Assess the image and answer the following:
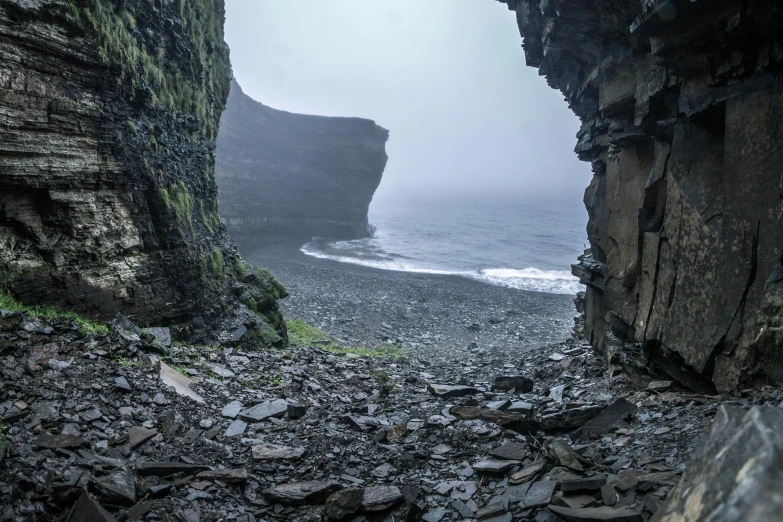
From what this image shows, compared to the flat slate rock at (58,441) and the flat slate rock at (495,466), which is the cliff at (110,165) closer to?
the flat slate rock at (58,441)

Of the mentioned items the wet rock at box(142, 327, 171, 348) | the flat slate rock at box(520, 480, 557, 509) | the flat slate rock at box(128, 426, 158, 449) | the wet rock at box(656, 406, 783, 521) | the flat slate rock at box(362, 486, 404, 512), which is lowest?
the wet rock at box(142, 327, 171, 348)

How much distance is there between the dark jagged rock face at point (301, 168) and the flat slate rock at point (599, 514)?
178 feet

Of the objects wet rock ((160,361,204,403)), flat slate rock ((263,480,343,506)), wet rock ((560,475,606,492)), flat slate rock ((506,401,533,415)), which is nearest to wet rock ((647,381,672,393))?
flat slate rock ((506,401,533,415))

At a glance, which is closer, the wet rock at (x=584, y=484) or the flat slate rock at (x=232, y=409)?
the wet rock at (x=584, y=484)

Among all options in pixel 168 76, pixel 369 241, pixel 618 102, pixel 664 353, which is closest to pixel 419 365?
pixel 664 353

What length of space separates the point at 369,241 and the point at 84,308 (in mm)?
51959

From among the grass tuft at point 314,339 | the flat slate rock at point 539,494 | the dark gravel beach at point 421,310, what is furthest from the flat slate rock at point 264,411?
the dark gravel beach at point 421,310

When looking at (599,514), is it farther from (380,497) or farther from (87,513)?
(87,513)

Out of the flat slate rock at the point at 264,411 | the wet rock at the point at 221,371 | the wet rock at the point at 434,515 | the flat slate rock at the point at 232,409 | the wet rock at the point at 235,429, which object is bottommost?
the wet rock at the point at 221,371

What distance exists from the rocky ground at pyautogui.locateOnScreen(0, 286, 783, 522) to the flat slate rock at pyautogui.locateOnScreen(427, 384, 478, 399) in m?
0.03

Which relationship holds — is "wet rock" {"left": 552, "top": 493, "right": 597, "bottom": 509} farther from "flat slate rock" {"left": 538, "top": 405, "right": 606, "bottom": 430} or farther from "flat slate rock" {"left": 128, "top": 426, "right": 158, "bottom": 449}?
"flat slate rock" {"left": 128, "top": 426, "right": 158, "bottom": 449}

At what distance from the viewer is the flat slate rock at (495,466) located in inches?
213

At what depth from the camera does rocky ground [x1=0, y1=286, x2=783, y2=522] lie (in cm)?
439

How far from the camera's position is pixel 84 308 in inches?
386
